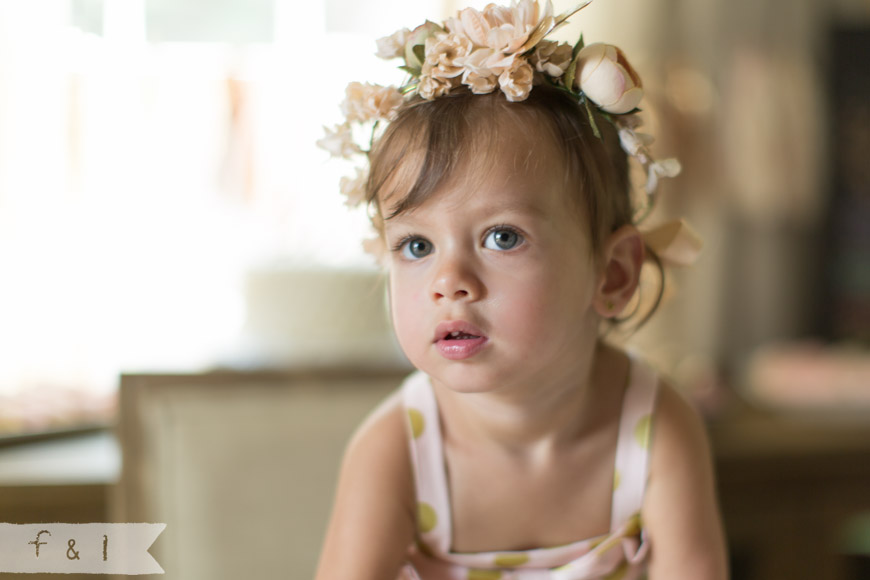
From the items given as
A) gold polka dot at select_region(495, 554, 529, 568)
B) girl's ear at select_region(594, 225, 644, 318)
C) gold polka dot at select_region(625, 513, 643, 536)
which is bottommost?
gold polka dot at select_region(495, 554, 529, 568)

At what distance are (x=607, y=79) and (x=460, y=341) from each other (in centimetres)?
17

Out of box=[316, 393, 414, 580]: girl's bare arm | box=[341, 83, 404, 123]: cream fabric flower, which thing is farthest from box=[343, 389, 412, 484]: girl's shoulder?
box=[341, 83, 404, 123]: cream fabric flower

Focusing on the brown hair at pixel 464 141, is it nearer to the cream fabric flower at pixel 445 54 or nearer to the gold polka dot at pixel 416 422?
the cream fabric flower at pixel 445 54

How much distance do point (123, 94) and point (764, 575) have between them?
63.0 inches

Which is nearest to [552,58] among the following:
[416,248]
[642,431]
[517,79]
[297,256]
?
[517,79]

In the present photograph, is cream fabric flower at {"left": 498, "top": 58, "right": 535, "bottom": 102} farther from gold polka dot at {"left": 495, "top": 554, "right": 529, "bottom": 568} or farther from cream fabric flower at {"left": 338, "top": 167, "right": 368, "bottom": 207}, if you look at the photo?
gold polka dot at {"left": 495, "top": 554, "right": 529, "bottom": 568}

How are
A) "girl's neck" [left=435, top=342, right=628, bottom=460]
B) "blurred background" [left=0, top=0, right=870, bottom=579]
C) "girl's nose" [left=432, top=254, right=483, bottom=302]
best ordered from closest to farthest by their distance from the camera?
"girl's nose" [left=432, top=254, right=483, bottom=302], "girl's neck" [left=435, top=342, right=628, bottom=460], "blurred background" [left=0, top=0, right=870, bottom=579]

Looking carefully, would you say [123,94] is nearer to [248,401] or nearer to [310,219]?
[310,219]

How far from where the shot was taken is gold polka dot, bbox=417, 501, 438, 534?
599 millimetres

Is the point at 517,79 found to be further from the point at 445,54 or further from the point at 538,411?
the point at 538,411

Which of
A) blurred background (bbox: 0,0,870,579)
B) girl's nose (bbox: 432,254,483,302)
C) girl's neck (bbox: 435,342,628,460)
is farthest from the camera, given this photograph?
blurred background (bbox: 0,0,870,579)

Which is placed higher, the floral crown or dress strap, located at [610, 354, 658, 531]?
the floral crown

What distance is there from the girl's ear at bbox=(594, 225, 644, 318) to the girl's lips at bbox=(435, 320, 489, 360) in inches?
4.6

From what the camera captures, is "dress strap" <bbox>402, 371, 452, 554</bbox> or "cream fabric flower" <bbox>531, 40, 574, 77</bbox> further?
"dress strap" <bbox>402, 371, 452, 554</bbox>
